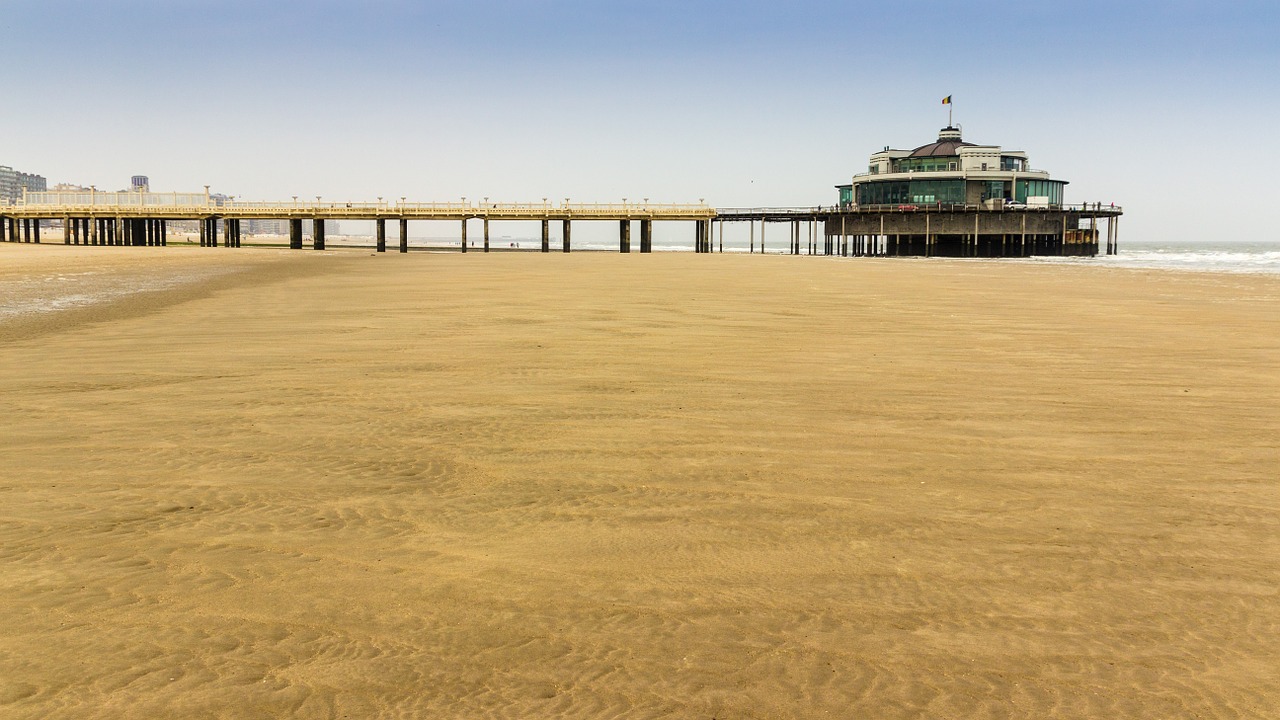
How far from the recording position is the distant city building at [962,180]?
7056 centimetres

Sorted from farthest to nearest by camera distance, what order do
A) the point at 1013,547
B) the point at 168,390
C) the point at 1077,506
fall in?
the point at 168,390
the point at 1077,506
the point at 1013,547

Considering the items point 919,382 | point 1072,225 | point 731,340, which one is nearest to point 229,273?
point 731,340

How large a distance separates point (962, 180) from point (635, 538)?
239 ft

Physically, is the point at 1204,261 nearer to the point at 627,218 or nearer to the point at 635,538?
the point at 627,218

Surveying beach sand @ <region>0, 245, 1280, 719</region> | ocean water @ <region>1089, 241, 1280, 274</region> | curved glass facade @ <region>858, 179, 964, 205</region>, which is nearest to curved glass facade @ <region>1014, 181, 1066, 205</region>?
curved glass facade @ <region>858, 179, 964, 205</region>

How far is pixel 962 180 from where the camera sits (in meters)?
70.6

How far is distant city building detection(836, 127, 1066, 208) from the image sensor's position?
70.6 m

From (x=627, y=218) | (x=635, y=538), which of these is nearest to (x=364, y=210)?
(x=627, y=218)

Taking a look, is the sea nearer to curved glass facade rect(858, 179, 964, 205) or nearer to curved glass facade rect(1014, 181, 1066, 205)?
curved glass facade rect(1014, 181, 1066, 205)

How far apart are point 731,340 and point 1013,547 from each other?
22.8ft

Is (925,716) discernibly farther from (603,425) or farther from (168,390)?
(168,390)

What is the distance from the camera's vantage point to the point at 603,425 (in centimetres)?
594

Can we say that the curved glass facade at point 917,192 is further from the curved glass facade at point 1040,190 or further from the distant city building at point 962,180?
the curved glass facade at point 1040,190

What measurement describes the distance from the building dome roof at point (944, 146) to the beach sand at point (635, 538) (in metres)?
68.5
